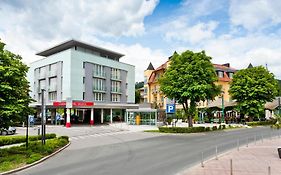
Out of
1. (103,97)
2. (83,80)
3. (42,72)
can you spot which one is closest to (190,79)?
(83,80)

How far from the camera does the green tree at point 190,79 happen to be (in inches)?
1288

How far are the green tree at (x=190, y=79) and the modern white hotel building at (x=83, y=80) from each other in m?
21.0

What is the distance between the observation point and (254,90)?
4831 centimetres

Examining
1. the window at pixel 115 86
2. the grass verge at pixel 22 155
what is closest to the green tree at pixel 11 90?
the grass verge at pixel 22 155

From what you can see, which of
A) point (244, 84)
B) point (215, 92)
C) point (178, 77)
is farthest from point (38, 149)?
point (244, 84)

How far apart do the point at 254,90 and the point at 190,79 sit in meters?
21.5

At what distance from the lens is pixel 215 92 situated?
3506 cm

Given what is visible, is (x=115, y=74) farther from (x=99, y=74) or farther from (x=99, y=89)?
(x=99, y=89)

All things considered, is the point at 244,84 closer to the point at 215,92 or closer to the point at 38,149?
the point at 215,92

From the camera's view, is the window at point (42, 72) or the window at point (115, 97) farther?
the window at point (115, 97)

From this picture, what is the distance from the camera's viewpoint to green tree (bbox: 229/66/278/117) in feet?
159

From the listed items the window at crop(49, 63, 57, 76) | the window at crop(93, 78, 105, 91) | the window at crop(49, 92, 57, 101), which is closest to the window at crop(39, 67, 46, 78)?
the window at crop(49, 63, 57, 76)

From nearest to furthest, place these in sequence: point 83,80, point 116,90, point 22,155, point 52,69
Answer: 1. point 22,155
2. point 83,80
3. point 52,69
4. point 116,90

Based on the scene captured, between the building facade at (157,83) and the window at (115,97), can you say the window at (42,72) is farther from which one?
the building facade at (157,83)
